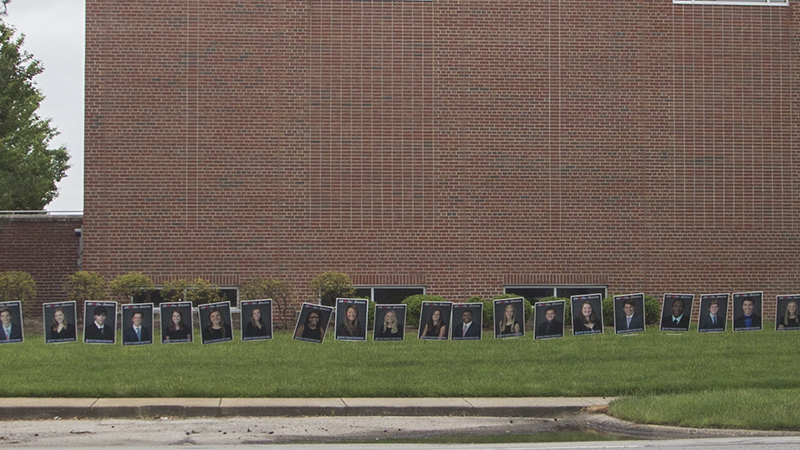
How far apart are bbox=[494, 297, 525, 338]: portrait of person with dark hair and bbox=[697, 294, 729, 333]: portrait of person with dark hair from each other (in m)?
2.93

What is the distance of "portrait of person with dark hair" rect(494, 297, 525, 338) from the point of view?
52.2 ft

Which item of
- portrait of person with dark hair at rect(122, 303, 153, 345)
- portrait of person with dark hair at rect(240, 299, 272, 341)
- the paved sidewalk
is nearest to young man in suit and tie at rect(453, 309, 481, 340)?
the paved sidewalk

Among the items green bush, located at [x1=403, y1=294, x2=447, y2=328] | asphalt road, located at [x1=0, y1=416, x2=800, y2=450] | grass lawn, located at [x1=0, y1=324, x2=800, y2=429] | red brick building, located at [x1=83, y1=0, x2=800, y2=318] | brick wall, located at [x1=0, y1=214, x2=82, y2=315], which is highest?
red brick building, located at [x1=83, y1=0, x2=800, y2=318]

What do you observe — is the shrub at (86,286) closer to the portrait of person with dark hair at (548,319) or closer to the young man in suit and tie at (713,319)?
the portrait of person with dark hair at (548,319)

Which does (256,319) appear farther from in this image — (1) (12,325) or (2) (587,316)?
(2) (587,316)

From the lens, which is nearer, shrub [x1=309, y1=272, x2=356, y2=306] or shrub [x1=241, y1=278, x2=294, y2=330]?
shrub [x1=241, y1=278, x2=294, y2=330]

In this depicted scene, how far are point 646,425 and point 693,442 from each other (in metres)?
1.04

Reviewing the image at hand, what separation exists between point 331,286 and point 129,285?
4199mm

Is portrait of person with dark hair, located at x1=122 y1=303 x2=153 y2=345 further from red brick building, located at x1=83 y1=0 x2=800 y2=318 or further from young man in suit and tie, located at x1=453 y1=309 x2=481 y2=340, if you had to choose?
red brick building, located at x1=83 y1=0 x2=800 y2=318

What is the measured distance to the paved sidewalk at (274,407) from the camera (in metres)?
12.7

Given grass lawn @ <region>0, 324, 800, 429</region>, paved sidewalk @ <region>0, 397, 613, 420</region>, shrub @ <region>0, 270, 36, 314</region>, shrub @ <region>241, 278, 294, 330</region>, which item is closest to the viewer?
paved sidewalk @ <region>0, 397, 613, 420</region>

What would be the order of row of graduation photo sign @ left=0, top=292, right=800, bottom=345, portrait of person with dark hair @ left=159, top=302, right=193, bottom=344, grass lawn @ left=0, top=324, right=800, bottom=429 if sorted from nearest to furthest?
grass lawn @ left=0, top=324, right=800, bottom=429, row of graduation photo sign @ left=0, top=292, right=800, bottom=345, portrait of person with dark hair @ left=159, top=302, right=193, bottom=344

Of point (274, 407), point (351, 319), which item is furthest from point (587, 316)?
point (274, 407)

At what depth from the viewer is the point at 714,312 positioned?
53.6 ft
